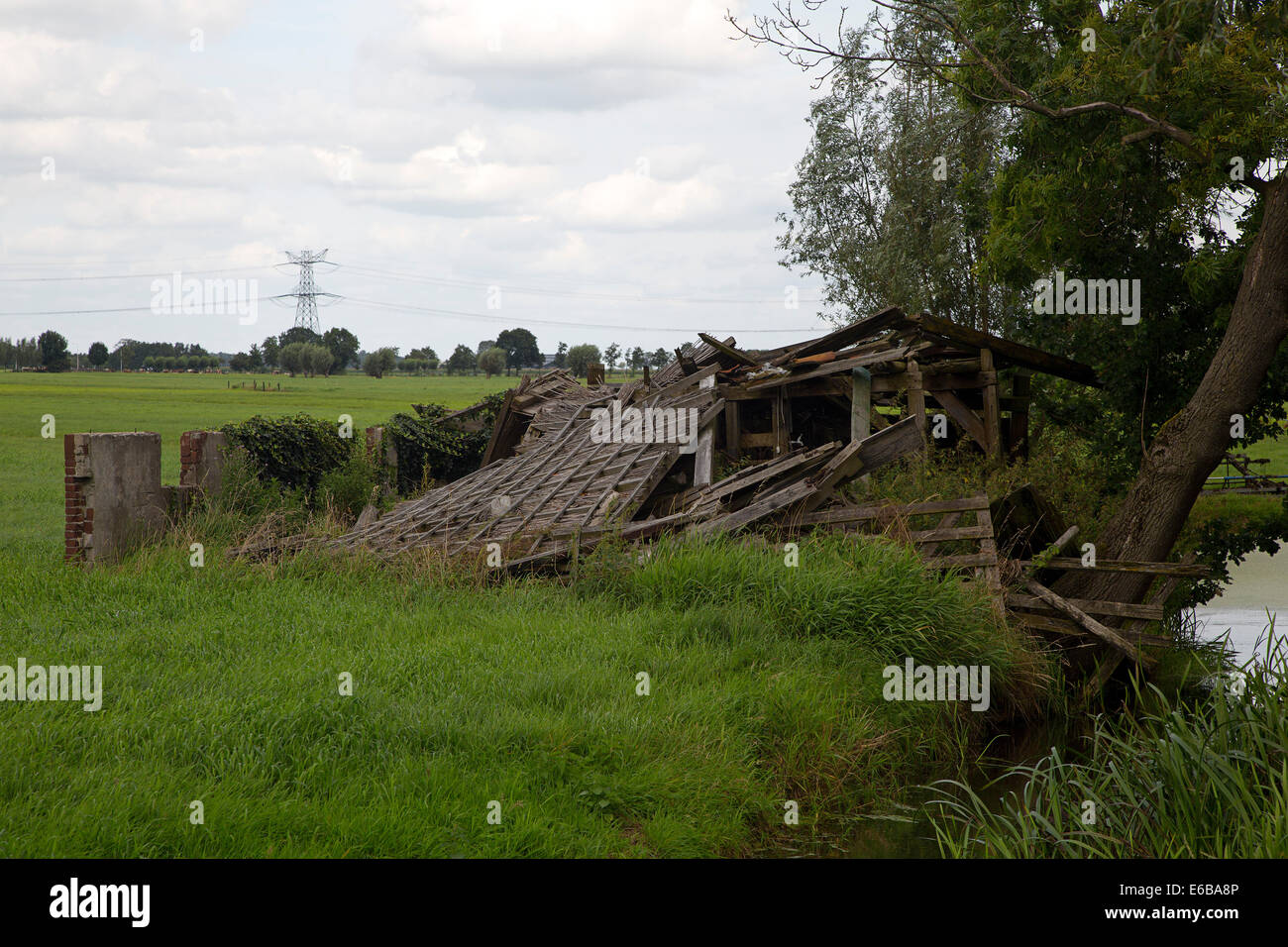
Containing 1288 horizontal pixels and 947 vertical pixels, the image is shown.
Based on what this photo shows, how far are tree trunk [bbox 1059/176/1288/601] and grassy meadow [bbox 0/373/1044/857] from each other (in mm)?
3852

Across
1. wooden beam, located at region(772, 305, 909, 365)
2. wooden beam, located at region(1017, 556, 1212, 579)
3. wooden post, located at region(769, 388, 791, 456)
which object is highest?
wooden beam, located at region(772, 305, 909, 365)

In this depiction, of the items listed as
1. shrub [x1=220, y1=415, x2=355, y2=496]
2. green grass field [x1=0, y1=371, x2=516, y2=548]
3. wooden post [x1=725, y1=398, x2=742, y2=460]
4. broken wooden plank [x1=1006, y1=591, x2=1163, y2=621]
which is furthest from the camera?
green grass field [x1=0, y1=371, x2=516, y2=548]

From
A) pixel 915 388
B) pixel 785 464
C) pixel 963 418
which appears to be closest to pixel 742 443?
pixel 915 388

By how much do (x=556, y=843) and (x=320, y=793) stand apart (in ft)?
4.37

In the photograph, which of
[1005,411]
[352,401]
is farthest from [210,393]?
[1005,411]

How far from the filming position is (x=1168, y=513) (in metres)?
11.9

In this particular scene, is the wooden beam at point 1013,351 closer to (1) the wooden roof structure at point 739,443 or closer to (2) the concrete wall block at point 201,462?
(1) the wooden roof structure at point 739,443

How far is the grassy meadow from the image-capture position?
16.4 feet

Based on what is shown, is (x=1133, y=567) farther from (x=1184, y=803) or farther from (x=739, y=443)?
(x=739, y=443)

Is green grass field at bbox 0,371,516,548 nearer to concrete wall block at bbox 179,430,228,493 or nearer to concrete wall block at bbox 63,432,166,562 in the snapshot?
concrete wall block at bbox 179,430,228,493

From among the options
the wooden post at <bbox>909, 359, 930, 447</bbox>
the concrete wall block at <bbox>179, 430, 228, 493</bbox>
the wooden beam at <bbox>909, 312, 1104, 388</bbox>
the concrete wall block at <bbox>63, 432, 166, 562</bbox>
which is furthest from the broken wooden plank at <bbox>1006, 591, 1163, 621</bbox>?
the concrete wall block at <bbox>179, 430, 228, 493</bbox>

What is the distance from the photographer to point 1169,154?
12.8 meters

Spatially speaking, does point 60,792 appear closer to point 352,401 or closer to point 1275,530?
point 1275,530
